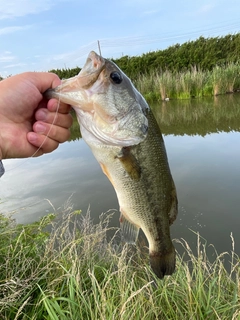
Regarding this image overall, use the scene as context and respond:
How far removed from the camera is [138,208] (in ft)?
5.42

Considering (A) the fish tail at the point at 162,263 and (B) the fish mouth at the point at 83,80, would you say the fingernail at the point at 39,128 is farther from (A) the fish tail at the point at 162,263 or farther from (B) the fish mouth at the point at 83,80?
(A) the fish tail at the point at 162,263

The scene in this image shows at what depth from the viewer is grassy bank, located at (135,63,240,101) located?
1548cm

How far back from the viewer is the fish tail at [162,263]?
1697mm

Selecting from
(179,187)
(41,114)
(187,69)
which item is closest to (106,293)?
(41,114)

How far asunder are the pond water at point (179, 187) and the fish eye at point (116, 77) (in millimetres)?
1522

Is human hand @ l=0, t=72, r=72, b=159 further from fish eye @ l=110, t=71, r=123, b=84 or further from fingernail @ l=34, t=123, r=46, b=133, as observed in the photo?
fish eye @ l=110, t=71, r=123, b=84

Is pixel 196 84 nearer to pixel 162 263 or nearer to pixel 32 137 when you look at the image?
pixel 32 137

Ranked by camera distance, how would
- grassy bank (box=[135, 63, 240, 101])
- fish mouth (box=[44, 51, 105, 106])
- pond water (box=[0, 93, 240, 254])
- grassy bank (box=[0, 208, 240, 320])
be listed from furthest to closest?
grassy bank (box=[135, 63, 240, 101]), pond water (box=[0, 93, 240, 254]), grassy bank (box=[0, 208, 240, 320]), fish mouth (box=[44, 51, 105, 106])

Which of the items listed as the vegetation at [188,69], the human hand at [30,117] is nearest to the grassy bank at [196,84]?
the vegetation at [188,69]

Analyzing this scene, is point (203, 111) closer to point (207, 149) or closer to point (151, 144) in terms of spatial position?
point (207, 149)

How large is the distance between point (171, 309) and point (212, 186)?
10.1 feet

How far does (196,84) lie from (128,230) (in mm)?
15280

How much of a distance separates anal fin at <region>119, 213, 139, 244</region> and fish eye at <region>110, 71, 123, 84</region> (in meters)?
0.73

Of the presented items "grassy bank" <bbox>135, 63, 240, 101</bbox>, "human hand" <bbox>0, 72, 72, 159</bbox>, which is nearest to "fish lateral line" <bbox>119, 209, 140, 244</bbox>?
"human hand" <bbox>0, 72, 72, 159</bbox>
